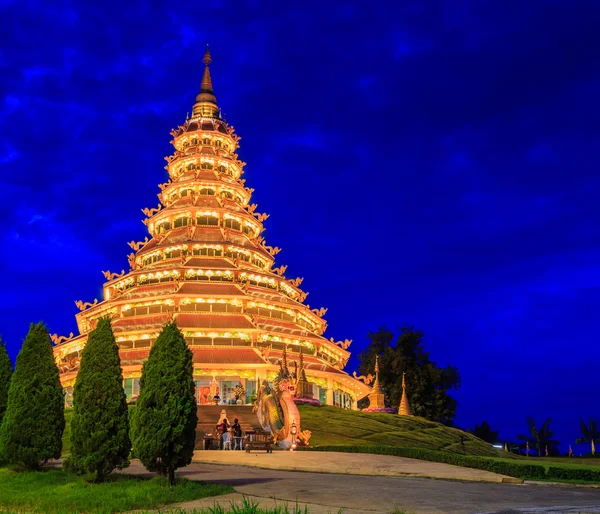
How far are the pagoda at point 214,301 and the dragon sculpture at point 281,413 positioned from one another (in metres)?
9.81

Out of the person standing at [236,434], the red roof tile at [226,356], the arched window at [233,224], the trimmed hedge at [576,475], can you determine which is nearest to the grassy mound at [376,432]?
the person standing at [236,434]

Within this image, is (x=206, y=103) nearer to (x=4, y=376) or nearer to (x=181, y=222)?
(x=181, y=222)

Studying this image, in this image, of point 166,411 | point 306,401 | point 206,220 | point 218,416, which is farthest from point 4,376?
point 206,220

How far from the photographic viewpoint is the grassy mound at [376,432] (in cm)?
4619

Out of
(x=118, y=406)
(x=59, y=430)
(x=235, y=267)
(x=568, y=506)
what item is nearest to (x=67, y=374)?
(x=235, y=267)

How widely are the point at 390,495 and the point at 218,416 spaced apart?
31.1 m

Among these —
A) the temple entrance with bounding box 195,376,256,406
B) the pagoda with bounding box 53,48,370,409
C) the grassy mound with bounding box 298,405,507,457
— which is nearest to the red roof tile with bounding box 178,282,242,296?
the pagoda with bounding box 53,48,370,409

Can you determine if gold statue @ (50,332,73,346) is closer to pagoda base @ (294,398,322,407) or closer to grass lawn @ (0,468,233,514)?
pagoda base @ (294,398,322,407)

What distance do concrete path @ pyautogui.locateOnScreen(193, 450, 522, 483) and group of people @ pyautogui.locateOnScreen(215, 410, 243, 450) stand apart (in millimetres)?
4380

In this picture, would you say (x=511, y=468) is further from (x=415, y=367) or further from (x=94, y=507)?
(x=415, y=367)

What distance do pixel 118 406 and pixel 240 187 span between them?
60258 mm

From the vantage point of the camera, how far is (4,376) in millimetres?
31609

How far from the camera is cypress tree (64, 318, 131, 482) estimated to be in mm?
22625

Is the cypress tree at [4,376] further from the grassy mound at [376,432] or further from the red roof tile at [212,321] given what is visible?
the red roof tile at [212,321]
